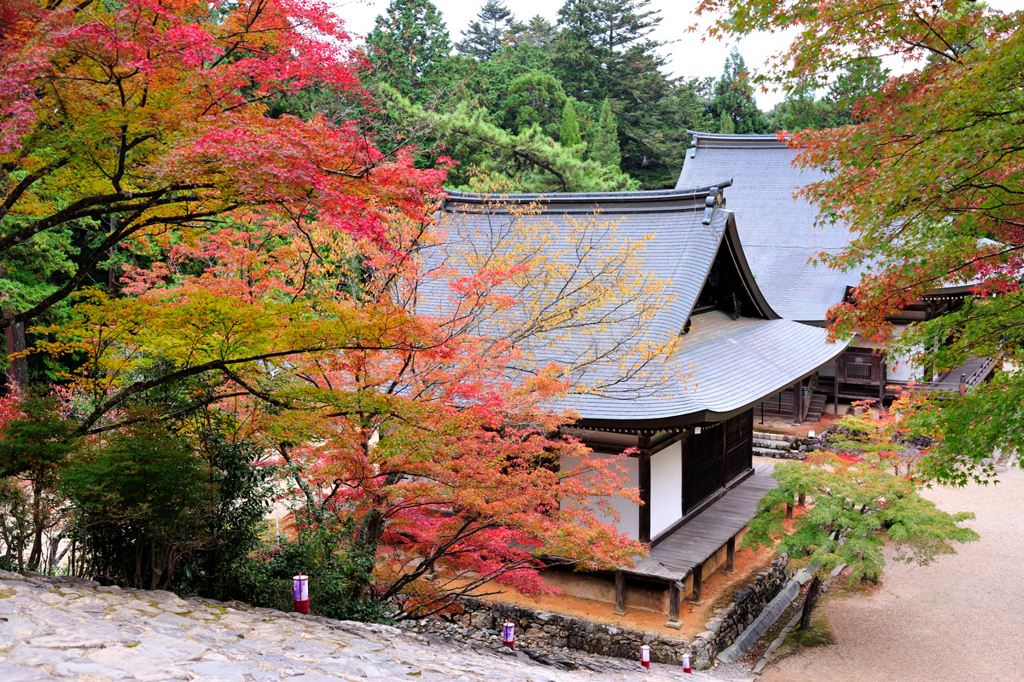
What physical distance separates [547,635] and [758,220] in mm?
20941

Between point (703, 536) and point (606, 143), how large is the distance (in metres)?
26.3

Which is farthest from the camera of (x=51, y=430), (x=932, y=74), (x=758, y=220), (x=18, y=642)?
(x=758, y=220)

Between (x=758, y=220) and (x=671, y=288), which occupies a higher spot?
(x=758, y=220)

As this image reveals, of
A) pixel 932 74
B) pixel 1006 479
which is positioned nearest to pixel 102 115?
pixel 932 74

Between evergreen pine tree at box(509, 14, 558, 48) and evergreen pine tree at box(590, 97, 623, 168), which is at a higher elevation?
evergreen pine tree at box(509, 14, 558, 48)

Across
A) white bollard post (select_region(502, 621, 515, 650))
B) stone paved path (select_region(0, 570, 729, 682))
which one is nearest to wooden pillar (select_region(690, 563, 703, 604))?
white bollard post (select_region(502, 621, 515, 650))

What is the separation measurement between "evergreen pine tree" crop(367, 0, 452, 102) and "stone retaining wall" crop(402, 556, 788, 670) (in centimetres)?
2410

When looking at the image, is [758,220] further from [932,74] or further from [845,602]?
[932,74]

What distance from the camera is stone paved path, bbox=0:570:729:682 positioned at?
3.85 metres

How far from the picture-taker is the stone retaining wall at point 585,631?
914 cm

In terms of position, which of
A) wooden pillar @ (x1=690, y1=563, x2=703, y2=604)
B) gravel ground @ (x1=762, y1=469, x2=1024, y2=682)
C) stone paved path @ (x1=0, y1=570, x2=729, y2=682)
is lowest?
gravel ground @ (x1=762, y1=469, x2=1024, y2=682)

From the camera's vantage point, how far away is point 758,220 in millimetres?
26719

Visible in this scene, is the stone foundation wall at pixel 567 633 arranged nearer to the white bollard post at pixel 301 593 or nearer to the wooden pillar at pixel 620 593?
the wooden pillar at pixel 620 593

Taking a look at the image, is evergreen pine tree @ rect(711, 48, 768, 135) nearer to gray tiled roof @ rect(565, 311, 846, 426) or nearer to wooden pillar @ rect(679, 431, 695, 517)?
gray tiled roof @ rect(565, 311, 846, 426)
